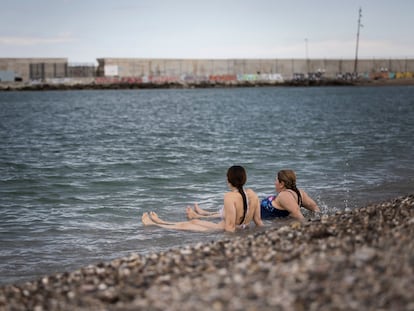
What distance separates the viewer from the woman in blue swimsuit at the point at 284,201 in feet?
35.4

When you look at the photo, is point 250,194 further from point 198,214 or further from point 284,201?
point 198,214

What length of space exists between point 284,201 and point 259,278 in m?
5.35

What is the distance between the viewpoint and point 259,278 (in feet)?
18.3

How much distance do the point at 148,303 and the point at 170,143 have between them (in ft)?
80.7

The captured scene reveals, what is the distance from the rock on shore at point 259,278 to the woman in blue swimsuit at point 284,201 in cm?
316

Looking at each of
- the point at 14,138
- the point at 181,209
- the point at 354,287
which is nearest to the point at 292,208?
the point at 181,209

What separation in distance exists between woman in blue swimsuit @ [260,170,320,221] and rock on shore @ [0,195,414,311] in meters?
3.16

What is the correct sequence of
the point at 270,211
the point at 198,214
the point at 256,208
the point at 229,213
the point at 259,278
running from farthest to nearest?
the point at 198,214 → the point at 270,211 → the point at 256,208 → the point at 229,213 → the point at 259,278

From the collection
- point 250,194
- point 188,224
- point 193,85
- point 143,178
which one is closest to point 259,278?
point 250,194

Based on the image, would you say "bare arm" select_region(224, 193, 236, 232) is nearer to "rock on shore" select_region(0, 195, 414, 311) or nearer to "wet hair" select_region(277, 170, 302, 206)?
"wet hair" select_region(277, 170, 302, 206)

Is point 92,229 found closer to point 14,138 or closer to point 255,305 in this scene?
point 255,305

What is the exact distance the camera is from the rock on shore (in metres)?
5.03

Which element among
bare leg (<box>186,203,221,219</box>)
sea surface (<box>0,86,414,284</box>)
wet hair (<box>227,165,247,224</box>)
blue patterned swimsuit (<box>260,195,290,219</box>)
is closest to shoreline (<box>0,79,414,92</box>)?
sea surface (<box>0,86,414,284</box>)

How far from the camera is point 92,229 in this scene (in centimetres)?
1138
